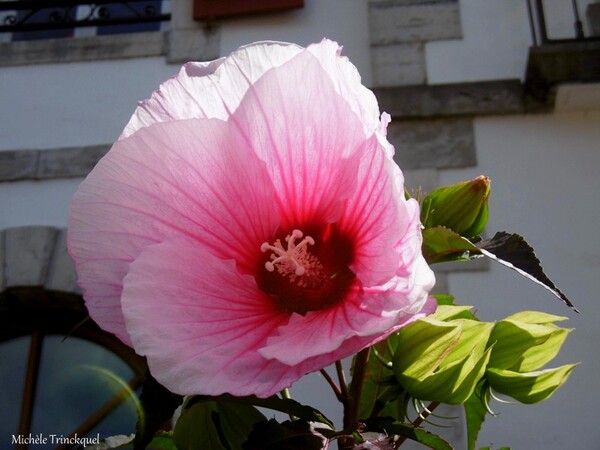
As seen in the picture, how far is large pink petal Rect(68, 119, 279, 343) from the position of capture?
1.20ft

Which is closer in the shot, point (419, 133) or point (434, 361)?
point (434, 361)

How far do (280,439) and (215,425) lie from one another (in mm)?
79

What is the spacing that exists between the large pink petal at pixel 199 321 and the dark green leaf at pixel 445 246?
0.09 metres

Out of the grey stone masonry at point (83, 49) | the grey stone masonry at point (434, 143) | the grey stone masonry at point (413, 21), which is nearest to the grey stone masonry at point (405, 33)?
the grey stone masonry at point (413, 21)

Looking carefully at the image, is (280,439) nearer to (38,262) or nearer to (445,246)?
(445,246)

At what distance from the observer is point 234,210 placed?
1.28 ft

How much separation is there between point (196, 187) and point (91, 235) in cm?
6

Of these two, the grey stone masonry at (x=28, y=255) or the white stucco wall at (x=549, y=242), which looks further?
the grey stone masonry at (x=28, y=255)

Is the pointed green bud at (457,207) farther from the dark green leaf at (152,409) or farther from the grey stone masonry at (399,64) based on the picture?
the grey stone masonry at (399,64)

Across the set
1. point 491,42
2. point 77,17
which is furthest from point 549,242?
point 77,17

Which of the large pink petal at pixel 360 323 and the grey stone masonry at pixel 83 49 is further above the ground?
the grey stone masonry at pixel 83 49

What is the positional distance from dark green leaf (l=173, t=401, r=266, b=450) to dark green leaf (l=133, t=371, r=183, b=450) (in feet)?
0.13

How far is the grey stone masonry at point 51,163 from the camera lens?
2320 mm

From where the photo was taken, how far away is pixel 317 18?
8.21 feet
